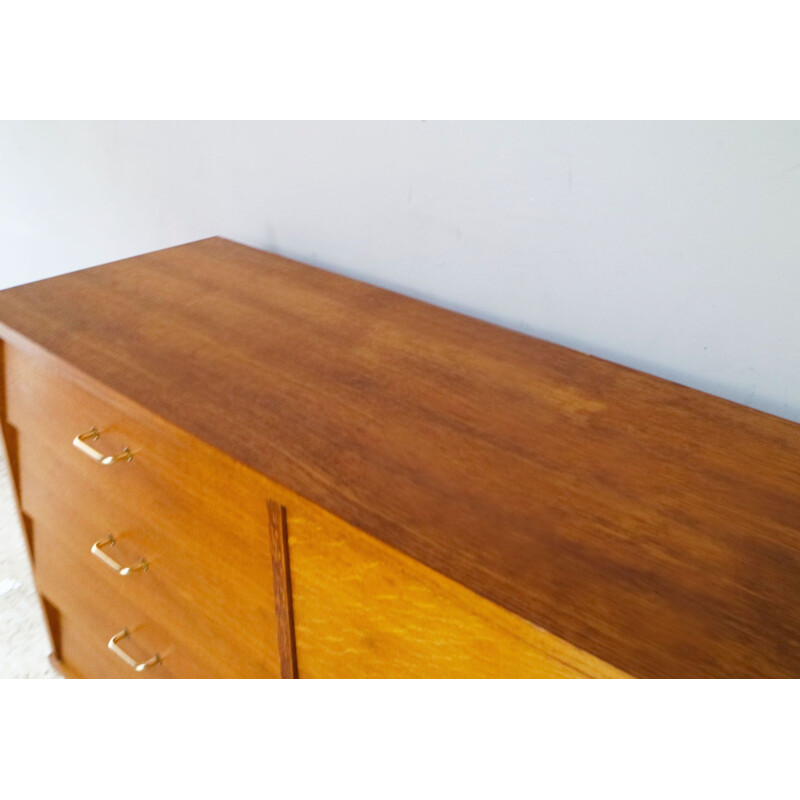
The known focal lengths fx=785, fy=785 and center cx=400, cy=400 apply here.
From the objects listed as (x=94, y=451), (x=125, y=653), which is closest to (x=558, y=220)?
(x=94, y=451)

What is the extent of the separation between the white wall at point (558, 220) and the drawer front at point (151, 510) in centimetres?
49

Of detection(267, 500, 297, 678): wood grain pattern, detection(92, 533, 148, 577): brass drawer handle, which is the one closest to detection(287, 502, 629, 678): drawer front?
detection(267, 500, 297, 678): wood grain pattern

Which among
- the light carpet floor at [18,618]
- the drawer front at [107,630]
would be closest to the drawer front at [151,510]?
the drawer front at [107,630]

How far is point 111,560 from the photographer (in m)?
1.08

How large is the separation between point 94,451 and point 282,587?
33cm

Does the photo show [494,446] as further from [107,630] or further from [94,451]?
[107,630]

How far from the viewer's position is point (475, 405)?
885 mm

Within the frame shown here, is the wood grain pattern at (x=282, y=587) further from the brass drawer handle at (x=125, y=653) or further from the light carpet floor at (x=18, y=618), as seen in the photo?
the light carpet floor at (x=18, y=618)

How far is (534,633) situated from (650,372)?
0.50 m

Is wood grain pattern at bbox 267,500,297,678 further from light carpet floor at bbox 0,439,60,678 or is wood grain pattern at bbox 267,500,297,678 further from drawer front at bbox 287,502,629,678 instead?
light carpet floor at bbox 0,439,60,678

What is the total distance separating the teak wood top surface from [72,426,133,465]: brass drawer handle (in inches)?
4.1
